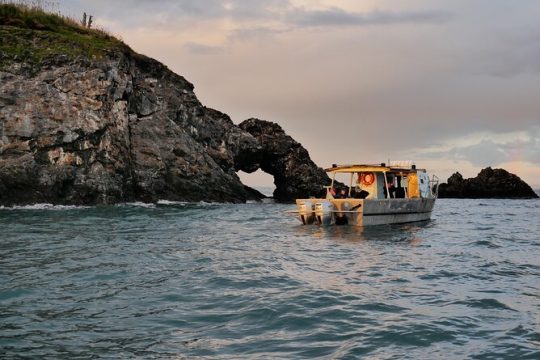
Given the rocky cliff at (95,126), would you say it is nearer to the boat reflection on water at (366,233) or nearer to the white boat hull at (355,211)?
the white boat hull at (355,211)

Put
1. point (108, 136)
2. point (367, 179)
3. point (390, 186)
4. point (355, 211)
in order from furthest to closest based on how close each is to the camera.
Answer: point (108, 136) < point (390, 186) < point (367, 179) < point (355, 211)

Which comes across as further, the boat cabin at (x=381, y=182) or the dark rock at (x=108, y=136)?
the dark rock at (x=108, y=136)

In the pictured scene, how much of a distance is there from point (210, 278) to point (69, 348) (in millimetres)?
5873

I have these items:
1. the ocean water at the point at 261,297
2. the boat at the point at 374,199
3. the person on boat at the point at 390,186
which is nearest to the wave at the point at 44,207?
the ocean water at the point at 261,297

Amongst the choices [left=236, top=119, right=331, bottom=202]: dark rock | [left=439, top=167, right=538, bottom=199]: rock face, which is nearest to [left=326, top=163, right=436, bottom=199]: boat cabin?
[left=236, top=119, right=331, bottom=202]: dark rock

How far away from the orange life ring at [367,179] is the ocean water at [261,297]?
9612mm

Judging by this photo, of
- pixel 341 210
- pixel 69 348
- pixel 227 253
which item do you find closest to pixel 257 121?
pixel 341 210

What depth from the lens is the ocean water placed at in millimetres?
8570

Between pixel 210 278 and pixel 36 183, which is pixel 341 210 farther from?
pixel 36 183

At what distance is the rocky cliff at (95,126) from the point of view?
128ft

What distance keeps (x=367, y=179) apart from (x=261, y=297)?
2170 cm

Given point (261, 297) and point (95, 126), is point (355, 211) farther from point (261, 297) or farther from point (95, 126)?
point (95, 126)

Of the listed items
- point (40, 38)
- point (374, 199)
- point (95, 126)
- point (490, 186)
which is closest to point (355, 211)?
point (374, 199)

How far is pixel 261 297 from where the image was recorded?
1190cm
